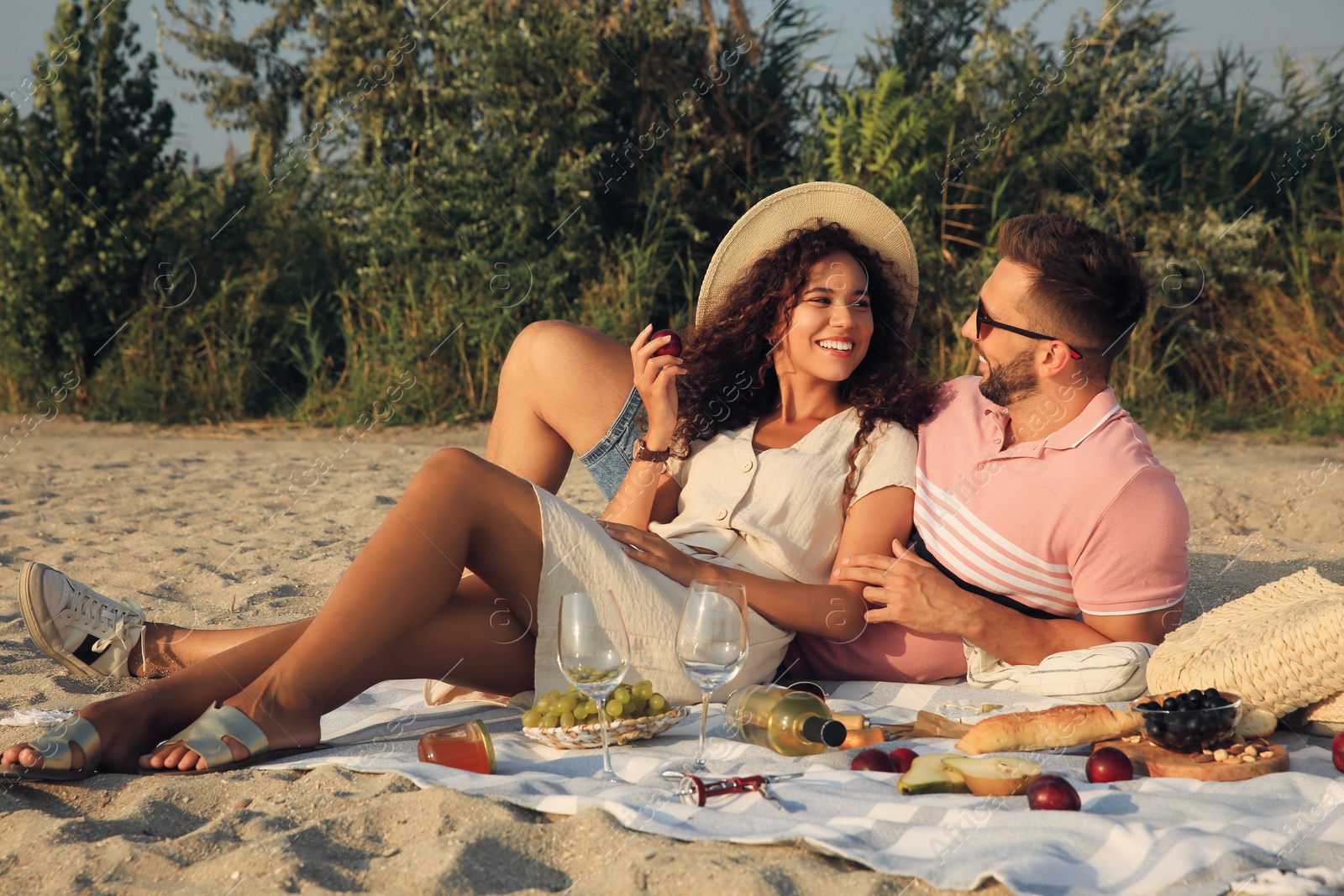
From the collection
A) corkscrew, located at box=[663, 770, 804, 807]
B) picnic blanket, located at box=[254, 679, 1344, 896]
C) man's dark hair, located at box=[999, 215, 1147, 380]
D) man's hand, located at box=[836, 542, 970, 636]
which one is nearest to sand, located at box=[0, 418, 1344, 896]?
picnic blanket, located at box=[254, 679, 1344, 896]

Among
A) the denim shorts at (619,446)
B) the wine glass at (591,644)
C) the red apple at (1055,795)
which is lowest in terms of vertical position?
the red apple at (1055,795)

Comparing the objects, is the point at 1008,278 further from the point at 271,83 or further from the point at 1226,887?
the point at 271,83

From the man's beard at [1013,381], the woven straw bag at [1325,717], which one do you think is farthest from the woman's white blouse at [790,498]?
the woven straw bag at [1325,717]

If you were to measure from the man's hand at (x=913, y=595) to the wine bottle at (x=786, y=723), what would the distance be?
0.39 metres

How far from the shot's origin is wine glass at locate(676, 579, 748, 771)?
2.17 meters

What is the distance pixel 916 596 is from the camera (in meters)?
2.81

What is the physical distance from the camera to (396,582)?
2.55 meters

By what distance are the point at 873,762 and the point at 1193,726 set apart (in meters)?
0.65

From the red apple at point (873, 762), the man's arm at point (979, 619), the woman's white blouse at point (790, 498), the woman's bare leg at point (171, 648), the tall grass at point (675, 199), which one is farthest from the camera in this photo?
the tall grass at point (675, 199)

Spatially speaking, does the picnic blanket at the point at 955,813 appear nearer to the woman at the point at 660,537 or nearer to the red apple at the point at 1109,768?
the red apple at the point at 1109,768

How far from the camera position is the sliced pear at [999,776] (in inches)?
86.2

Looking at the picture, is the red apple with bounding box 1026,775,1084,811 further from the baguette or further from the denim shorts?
the denim shorts

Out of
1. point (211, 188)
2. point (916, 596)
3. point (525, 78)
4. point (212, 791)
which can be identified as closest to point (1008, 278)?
point (916, 596)

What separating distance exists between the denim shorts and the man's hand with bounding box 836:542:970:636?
3.30ft
